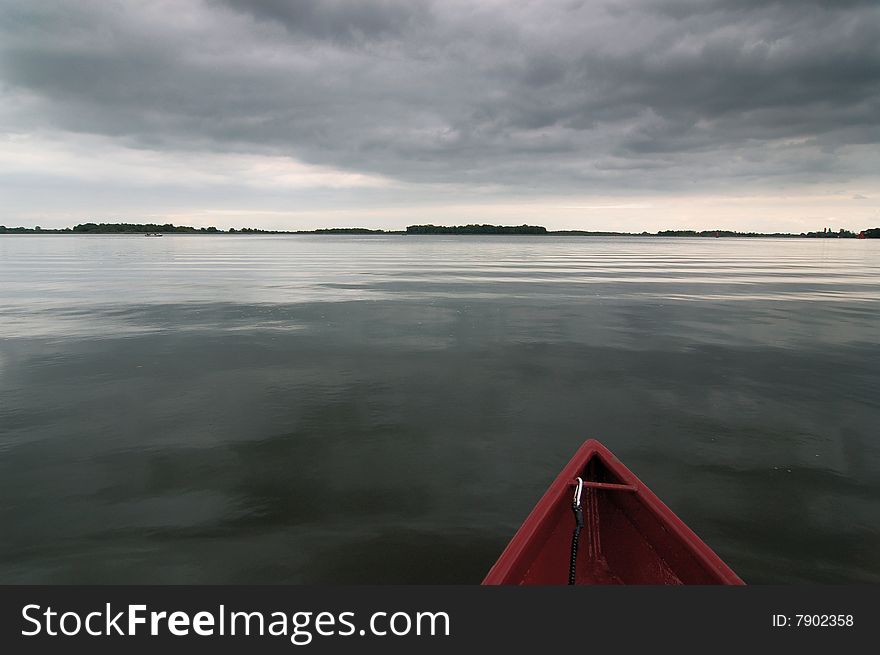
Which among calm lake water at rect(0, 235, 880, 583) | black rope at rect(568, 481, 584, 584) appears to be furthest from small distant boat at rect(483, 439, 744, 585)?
calm lake water at rect(0, 235, 880, 583)

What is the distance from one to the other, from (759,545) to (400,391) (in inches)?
248

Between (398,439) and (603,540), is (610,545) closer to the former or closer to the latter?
(603,540)

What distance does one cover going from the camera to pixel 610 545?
4969 millimetres

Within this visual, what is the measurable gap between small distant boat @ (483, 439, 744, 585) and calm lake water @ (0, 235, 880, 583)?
2.86 ft

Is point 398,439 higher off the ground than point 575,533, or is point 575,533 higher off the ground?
point 575,533

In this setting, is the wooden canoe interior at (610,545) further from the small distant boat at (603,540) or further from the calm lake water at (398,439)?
the calm lake water at (398,439)

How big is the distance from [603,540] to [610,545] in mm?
80

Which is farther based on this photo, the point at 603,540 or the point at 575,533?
the point at 603,540

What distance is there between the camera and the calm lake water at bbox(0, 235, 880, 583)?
5254 millimetres

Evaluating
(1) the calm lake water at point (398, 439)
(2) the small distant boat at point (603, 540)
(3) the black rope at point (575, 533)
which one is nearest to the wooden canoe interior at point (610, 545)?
(2) the small distant boat at point (603, 540)

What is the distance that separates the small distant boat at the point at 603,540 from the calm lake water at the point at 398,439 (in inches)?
34.3

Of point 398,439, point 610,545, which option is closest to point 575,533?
point 610,545

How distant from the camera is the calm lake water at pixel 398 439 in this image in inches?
207

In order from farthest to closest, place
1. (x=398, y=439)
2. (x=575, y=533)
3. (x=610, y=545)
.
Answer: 1. (x=398, y=439)
2. (x=610, y=545)
3. (x=575, y=533)
